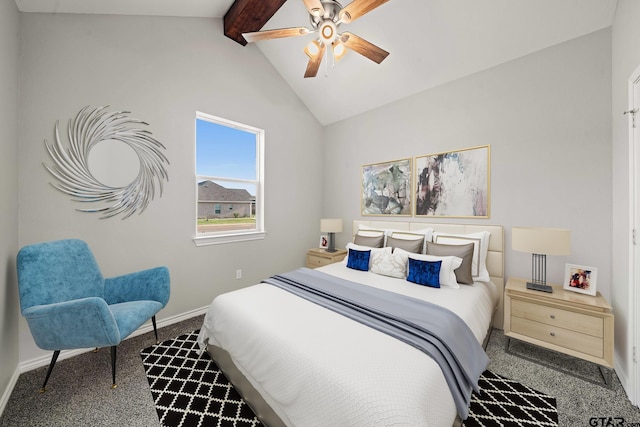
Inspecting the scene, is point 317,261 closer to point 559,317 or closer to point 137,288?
point 137,288

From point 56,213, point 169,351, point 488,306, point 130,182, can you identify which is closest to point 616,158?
point 488,306

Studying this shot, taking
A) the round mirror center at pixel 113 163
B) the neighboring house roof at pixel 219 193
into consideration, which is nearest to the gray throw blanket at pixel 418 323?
the neighboring house roof at pixel 219 193

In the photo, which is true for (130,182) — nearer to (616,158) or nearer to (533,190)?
(533,190)

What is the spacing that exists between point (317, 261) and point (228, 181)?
175cm

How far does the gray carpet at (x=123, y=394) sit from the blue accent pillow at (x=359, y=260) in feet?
4.48

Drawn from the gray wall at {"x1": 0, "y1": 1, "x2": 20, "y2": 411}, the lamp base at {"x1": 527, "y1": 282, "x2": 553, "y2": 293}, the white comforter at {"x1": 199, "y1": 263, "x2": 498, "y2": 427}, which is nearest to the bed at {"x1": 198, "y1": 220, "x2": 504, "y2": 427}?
the white comforter at {"x1": 199, "y1": 263, "x2": 498, "y2": 427}

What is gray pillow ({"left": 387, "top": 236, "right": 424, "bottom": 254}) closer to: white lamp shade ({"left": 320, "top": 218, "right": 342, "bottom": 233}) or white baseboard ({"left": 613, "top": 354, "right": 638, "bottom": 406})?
white lamp shade ({"left": 320, "top": 218, "right": 342, "bottom": 233})

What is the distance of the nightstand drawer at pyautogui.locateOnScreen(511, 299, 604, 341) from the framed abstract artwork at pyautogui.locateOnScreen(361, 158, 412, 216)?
1.57 meters

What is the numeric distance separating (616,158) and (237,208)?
12.8 feet

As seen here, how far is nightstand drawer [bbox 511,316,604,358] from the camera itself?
190 centimetres

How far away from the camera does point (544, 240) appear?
7.00 ft

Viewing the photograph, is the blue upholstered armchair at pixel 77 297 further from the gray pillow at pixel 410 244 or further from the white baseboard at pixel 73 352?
the gray pillow at pixel 410 244

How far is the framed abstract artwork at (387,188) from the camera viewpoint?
3.46m

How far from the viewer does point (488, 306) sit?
2299 mm
